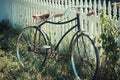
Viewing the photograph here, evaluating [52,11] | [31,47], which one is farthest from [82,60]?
[52,11]

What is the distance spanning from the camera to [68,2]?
929cm

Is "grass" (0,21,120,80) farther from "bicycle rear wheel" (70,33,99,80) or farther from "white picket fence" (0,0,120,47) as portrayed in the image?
"white picket fence" (0,0,120,47)

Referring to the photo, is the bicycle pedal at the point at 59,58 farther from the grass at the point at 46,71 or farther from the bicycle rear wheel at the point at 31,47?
the bicycle rear wheel at the point at 31,47

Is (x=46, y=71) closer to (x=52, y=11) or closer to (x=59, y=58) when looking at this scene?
(x=59, y=58)

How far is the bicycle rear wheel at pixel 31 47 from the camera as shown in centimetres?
815

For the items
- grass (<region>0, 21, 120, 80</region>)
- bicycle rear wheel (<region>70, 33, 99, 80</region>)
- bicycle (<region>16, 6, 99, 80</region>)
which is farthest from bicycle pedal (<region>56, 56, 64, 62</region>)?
bicycle rear wheel (<region>70, 33, 99, 80</region>)

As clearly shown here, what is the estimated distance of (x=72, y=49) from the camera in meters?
7.41

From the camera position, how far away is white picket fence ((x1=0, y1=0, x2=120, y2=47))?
806cm

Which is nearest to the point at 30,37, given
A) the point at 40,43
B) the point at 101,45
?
the point at 40,43

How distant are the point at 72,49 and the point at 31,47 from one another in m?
1.24

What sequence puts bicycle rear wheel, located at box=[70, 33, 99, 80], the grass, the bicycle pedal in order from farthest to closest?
the bicycle pedal
bicycle rear wheel, located at box=[70, 33, 99, 80]
the grass

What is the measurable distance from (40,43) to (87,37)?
1571 mm

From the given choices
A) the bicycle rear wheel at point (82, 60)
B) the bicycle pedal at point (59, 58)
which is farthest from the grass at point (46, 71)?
the bicycle rear wheel at point (82, 60)

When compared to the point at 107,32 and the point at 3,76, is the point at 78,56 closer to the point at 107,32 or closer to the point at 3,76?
the point at 107,32
